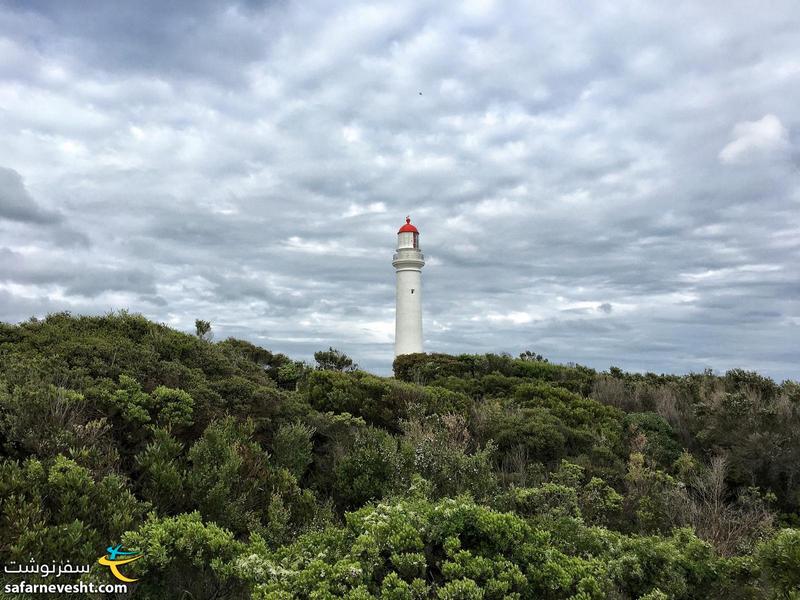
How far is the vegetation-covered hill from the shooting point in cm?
438

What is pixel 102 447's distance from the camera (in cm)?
642

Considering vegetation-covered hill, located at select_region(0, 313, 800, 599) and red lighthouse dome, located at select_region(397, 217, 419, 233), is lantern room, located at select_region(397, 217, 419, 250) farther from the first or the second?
vegetation-covered hill, located at select_region(0, 313, 800, 599)

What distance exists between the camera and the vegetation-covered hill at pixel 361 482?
4.38 m

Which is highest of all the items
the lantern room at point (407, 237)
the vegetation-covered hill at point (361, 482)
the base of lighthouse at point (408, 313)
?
the lantern room at point (407, 237)

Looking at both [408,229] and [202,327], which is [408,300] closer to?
[408,229]

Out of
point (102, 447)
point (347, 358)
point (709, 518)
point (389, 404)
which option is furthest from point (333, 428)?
point (347, 358)

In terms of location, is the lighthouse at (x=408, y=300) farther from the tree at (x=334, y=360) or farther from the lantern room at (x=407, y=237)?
the tree at (x=334, y=360)

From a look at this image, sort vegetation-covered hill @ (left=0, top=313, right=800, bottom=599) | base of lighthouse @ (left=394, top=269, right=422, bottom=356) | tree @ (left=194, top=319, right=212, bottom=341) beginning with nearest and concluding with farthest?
vegetation-covered hill @ (left=0, top=313, right=800, bottom=599)
tree @ (left=194, top=319, right=212, bottom=341)
base of lighthouse @ (left=394, top=269, right=422, bottom=356)

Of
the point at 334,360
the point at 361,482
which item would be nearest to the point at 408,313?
the point at 334,360

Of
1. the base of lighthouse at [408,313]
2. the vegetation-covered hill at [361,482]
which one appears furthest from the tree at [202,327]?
the base of lighthouse at [408,313]

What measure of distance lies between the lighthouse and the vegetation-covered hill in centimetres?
1655

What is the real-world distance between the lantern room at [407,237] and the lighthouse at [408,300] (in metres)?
0.09

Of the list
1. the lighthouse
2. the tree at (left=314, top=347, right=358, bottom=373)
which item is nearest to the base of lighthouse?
the lighthouse

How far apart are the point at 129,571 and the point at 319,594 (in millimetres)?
1679
